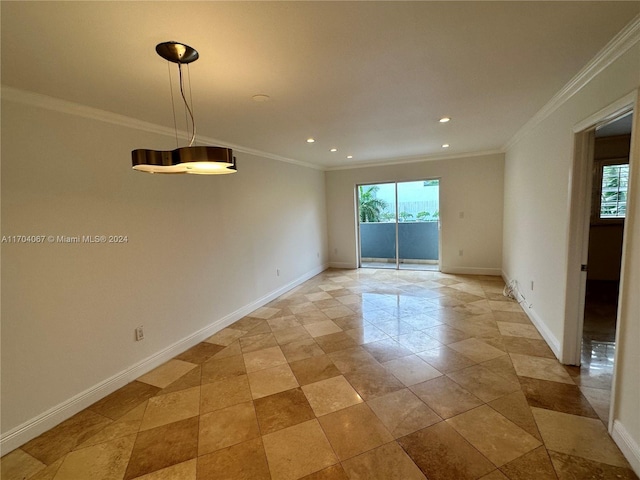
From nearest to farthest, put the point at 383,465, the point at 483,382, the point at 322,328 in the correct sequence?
the point at 383,465 → the point at 483,382 → the point at 322,328

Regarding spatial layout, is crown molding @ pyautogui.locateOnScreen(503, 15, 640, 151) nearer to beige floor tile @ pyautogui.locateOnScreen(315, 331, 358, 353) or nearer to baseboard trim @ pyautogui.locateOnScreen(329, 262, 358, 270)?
beige floor tile @ pyautogui.locateOnScreen(315, 331, 358, 353)

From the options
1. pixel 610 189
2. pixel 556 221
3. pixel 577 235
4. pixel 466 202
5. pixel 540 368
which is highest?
pixel 610 189

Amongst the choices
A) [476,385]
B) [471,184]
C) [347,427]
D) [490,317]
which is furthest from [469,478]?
[471,184]

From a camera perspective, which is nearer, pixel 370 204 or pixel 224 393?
pixel 224 393

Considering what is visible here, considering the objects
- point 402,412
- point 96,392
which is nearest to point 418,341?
point 402,412

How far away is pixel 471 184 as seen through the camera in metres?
5.70

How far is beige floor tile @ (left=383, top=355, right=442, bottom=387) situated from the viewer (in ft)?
8.32

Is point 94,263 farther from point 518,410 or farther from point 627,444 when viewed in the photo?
point 627,444

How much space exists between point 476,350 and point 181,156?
10.2 ft

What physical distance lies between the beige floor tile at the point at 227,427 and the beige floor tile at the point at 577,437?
1.90m

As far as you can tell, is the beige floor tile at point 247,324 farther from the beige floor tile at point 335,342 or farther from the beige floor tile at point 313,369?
the beige floor tile at point 313,369

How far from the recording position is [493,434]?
191 centimetres

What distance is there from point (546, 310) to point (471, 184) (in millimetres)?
3242

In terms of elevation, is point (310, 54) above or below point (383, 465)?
above
